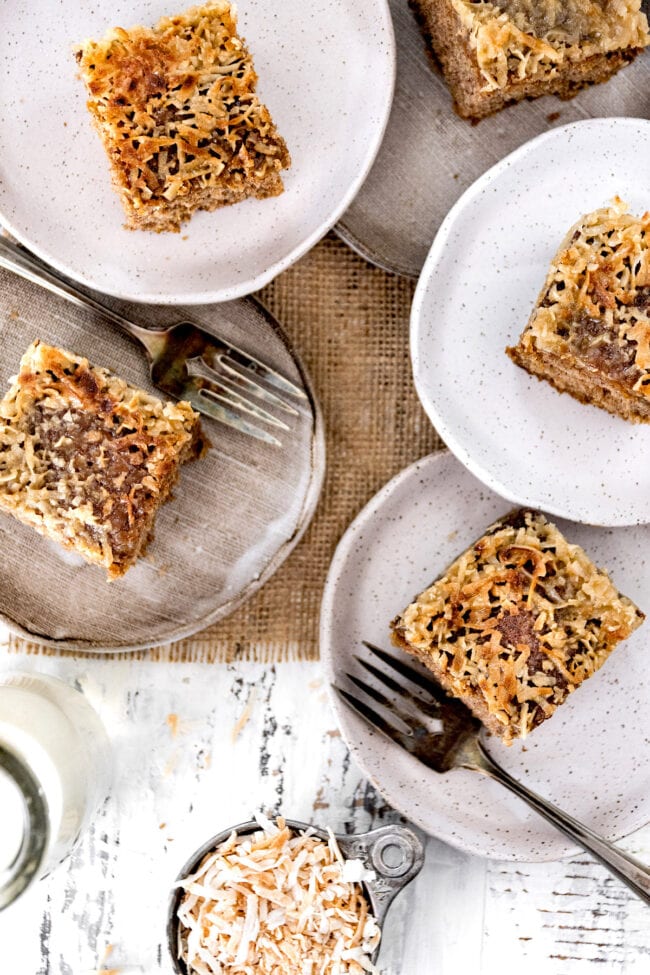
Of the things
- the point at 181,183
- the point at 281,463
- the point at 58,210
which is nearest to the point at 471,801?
the point at 281,463

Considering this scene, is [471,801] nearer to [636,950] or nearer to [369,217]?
[636,950]

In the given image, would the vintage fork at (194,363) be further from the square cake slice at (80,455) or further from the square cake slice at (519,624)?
the square cake slice at (519,624)

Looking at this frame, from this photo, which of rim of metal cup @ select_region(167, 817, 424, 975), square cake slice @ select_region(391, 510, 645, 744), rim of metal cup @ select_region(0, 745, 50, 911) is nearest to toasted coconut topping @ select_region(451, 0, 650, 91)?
square cake slice @ select_region(391, 510, 645, 744)

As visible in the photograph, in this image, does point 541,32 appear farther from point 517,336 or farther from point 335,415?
point 335,415

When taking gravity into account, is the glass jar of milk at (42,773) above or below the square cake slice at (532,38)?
below

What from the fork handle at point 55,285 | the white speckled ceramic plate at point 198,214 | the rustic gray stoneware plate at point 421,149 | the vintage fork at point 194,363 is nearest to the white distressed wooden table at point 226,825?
the vintage fork at point 194,363

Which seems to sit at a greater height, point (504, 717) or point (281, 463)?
point (281, 463)
